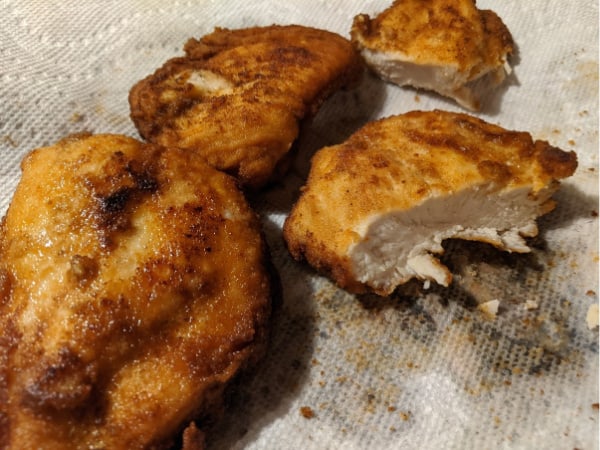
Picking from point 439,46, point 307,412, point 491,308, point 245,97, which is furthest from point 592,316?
point 245,97

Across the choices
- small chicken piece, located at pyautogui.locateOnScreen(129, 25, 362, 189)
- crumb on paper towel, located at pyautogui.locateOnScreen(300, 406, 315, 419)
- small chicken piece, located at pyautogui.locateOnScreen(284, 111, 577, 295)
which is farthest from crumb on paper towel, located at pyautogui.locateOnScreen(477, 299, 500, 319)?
small chicken piece, located at pyautogui.locateOnScreen(129, 25, 362, 189)

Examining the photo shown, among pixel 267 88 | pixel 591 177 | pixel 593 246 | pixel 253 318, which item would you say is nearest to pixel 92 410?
pixel 253 318

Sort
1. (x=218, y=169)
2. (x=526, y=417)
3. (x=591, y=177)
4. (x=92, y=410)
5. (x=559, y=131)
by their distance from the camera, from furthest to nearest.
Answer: (x=559, y=131) < (x=591, y=177) < (x=218, y=169) < (x=526, y=417) < (x=92, y=410)

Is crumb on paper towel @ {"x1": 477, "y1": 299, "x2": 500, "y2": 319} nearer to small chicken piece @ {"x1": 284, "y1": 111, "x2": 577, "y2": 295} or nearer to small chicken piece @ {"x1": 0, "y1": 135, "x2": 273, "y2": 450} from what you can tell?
small chicken piece @ {"x1": 284, "y1": 111, "x2": 577, "y2": 295}

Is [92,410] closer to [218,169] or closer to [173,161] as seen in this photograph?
[173,161]

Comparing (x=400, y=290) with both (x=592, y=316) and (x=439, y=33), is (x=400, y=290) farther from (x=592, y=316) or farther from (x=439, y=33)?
(x=439, y=33)

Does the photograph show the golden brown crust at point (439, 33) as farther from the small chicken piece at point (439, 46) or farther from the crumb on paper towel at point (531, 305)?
the crumb on paper towel at point (531, 305)

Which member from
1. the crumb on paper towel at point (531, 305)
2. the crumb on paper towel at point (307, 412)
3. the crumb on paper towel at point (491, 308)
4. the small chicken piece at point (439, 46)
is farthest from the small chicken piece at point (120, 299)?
the small chicken piece at point (439, 46)
